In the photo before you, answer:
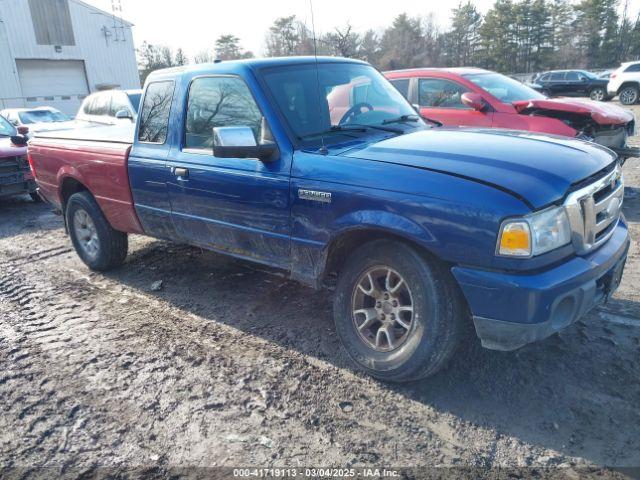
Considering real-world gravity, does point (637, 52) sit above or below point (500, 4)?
below

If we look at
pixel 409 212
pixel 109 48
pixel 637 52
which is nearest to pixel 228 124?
pixel 409 212

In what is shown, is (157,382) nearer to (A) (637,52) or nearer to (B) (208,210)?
(B) (208,210)

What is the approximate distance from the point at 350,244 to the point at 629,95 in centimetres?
2363

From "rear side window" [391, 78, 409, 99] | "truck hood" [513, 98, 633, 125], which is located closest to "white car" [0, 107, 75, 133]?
"rear side window" [391, 78, 409, 99]

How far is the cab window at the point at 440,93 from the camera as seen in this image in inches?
287

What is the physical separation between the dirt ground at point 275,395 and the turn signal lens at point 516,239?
96 centimetres

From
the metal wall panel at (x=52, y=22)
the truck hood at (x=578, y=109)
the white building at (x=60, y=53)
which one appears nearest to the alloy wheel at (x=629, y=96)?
the truck hood at (x=578, y=109)

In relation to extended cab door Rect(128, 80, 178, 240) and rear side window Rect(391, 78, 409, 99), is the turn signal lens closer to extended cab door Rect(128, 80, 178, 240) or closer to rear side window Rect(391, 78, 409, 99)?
extended cab door Rect(128, 80, 178, 240)

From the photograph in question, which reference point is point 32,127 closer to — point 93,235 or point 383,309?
point 93,235

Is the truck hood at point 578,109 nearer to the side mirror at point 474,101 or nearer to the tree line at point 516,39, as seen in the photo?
the side mirror at point 474,101

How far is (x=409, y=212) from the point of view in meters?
2.75

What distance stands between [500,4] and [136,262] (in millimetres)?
59666

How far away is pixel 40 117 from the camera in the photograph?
15.4m

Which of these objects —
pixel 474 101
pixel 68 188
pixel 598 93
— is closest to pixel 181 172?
pixel 68 188
